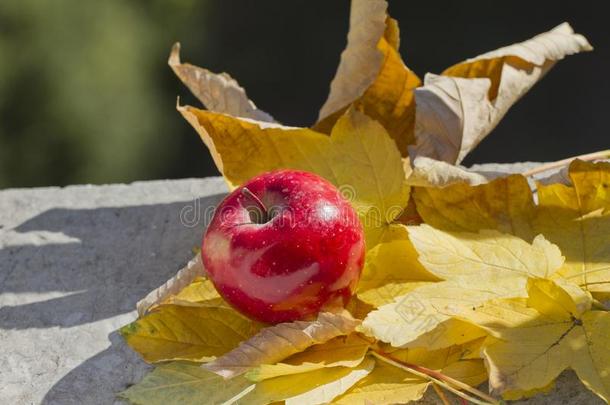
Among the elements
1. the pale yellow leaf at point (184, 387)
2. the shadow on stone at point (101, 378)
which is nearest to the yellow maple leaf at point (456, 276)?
the pale yellow leaf at point (184, 387)

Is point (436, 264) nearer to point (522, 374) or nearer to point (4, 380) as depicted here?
point (522, 374)

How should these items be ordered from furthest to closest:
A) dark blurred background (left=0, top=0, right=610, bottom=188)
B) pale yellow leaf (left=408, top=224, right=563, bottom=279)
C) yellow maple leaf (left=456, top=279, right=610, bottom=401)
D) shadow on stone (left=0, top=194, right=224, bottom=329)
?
dark blurred background (left=0, top=0, right=610, bottom=188), shadow on stone (left=0, top=194, right=224, bottom=329), pale yellow leaf (left=408, top=224, right=563, bottom=279), yellow maple leaf (left=456, top=279, right=610, bottom=401)

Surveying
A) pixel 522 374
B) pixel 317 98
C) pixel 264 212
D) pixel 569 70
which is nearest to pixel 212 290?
pixel 264 212

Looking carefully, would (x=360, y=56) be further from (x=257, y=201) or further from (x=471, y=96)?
(x=257, y=201)

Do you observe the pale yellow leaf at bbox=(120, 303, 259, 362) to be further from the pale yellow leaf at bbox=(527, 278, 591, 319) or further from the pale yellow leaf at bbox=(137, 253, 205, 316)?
the pale yellow leaf at bbox=(527, 278, 591, 319)

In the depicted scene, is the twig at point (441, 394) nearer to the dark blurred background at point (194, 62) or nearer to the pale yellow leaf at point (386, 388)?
the pale yellow leaf at point (386, 388)

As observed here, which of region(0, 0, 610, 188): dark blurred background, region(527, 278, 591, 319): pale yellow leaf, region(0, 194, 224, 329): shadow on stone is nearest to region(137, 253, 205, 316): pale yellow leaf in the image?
region(0, 194, 224, 329): shadow on stone

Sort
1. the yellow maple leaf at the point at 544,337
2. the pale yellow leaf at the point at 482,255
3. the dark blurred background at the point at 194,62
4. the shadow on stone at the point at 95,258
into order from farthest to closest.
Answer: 1. the dark blurred background at the point at 194,62
2. the shadow on stone at the point at 95,258
3. the pale yellow leaf at the point at 482,255
4. the yellow maple leaf at the point at 544,337
